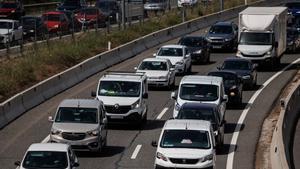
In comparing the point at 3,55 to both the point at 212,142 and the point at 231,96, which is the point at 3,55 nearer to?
the point at 231,96

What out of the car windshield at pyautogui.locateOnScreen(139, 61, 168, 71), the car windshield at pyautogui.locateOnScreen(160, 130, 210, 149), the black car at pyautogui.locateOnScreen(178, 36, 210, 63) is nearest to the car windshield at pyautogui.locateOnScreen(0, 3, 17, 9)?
the black car at pyautogui.locateOnScreen(178, 36, 210, 63)

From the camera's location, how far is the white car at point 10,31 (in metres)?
58.2

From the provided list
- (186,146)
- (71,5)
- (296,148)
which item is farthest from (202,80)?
(71,5)

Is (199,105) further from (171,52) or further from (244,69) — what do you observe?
(171,52)

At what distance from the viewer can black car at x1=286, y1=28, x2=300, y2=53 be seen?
59438 mm

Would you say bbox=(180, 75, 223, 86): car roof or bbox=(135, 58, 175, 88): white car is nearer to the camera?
bbox=(180, 75, 223, 86): car roof

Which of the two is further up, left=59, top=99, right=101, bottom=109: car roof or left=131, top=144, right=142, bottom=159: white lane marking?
left=59, top=99, right=101, bottom=109: car roof

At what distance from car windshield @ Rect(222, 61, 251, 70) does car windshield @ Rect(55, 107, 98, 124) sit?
16567mm

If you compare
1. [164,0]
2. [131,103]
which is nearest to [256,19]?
[131,103]

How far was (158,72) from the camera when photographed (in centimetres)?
4334

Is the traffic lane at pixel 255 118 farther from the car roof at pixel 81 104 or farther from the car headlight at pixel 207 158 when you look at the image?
the car roof at pixel 81 104

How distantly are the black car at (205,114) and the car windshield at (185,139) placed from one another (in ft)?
10.8

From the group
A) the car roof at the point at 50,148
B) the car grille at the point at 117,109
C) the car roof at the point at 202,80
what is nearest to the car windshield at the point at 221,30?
the car roof at the point at 202,80

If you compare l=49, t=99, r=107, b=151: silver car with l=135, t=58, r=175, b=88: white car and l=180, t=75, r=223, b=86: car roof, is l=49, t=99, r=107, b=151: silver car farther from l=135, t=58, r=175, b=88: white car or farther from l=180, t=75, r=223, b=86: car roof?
l=135, t=58, r=175, b=88: white car
